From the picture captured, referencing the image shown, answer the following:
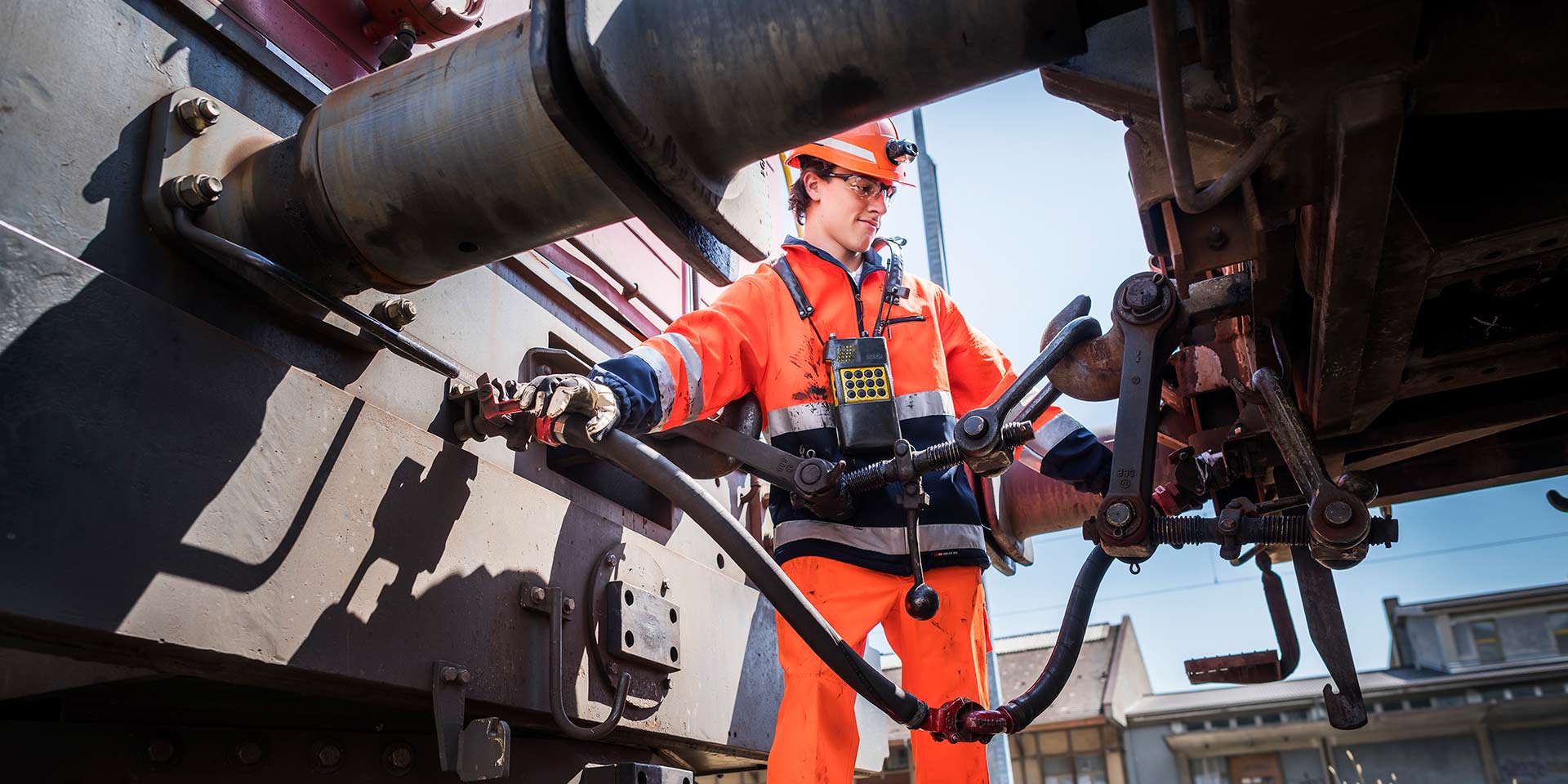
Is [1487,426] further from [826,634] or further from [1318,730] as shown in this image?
[1318,730]

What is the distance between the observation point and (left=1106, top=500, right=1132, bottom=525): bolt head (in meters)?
2.05

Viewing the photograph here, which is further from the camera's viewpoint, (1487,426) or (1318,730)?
(1318,730)

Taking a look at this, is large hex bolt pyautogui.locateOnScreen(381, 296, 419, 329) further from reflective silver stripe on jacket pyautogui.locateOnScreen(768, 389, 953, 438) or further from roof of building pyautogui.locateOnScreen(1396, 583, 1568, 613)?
roof of building pyautogui.locateOnScreen(1396, 583, 1568, 613)

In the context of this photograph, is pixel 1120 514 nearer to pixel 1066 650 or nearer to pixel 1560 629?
pixel 1066 650

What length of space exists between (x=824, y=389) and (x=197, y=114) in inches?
54.4

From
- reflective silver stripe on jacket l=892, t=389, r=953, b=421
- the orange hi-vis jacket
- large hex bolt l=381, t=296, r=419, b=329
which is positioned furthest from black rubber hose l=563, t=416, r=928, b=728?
reflective silver stripe on jacket l=892, t=389, r=953, b=421

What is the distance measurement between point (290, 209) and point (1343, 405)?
198 centimetres

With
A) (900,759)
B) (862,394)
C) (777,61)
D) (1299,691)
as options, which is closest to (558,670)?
(862,394)

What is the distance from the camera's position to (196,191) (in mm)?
1729

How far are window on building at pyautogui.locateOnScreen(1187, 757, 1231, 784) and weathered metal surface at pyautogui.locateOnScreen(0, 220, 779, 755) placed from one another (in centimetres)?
1507

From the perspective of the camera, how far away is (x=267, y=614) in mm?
1632

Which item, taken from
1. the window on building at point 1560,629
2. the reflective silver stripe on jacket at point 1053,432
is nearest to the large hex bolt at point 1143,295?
the reflective silver stripe on jacket at point 1053,432

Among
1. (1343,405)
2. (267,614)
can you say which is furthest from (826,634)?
(1343,405)

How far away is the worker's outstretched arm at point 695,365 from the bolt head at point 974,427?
0.60m
